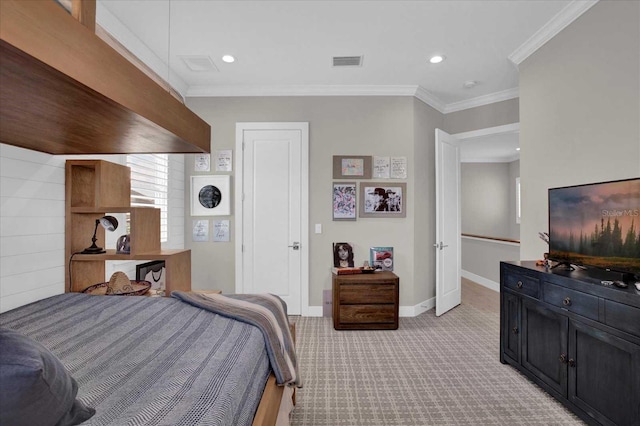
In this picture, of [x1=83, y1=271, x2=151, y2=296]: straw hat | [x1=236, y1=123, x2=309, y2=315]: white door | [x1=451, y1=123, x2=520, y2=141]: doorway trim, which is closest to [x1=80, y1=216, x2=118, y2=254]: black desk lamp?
[x1=83, y1=271, x2=151, y2=296]: straw hat

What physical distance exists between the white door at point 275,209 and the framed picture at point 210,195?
0.21m

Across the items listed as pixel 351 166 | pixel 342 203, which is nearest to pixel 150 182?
pixel 342 203

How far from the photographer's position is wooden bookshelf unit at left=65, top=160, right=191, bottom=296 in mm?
1952

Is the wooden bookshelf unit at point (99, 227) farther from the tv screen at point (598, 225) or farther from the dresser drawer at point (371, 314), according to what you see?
the tv screen at point (598, 225)

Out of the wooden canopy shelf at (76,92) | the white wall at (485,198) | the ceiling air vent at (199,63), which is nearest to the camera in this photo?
the wooden canopy shelf at (76,92)

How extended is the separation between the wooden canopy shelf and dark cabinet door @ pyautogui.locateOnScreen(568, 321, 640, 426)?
2252 millimetres

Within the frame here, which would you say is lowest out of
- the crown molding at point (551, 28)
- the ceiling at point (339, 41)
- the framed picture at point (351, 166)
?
the framed picture at point (351, 166)

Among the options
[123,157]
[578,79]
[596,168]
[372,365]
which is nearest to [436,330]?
[372,365]

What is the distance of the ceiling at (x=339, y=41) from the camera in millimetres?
2279

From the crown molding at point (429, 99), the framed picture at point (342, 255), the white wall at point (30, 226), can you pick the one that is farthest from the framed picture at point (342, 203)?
the white wall at point (30, 226)

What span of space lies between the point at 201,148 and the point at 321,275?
2767 millimetres

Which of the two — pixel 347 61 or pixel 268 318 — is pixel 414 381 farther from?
pixel 347 61

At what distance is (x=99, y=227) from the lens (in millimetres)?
2156

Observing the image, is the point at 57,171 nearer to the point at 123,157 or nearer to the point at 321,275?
the point at 123,157
